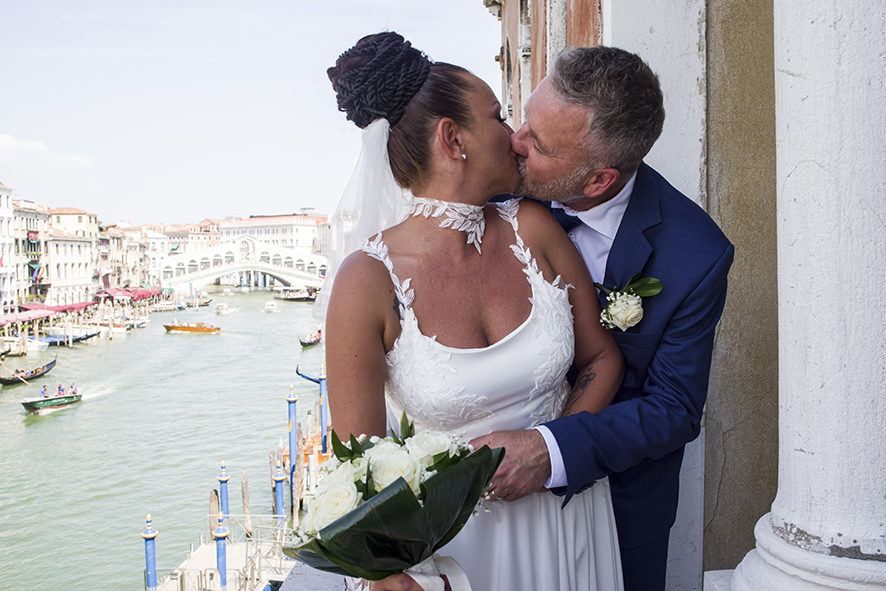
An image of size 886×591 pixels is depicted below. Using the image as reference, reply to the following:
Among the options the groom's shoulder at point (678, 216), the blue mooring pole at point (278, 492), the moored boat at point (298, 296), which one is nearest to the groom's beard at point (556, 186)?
the groom's shoulder at point (678, 216)

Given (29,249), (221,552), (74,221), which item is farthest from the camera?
(74,221)

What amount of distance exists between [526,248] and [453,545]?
1.46 feet

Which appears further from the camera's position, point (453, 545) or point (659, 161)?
point (659, 161)

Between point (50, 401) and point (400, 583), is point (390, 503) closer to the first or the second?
point (400, 583)

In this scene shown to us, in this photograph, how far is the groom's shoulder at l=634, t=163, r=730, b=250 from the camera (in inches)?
42.3

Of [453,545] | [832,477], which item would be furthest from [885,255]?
[453,545]

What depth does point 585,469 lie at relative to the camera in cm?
94

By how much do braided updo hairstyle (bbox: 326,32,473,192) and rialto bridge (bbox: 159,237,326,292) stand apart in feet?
111

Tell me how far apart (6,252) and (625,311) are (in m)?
28.0

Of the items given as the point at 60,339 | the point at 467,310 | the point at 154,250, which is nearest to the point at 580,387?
the point at 467,310

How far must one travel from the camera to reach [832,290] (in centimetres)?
94

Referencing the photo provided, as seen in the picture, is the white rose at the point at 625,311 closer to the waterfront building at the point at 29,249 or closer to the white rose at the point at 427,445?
the white rose at the point at 427,445

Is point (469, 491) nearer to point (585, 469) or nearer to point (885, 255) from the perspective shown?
point (585, 469)

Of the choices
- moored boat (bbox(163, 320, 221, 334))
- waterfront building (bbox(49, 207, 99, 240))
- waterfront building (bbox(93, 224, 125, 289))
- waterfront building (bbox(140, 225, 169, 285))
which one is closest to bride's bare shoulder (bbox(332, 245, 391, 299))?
moored boat (bbox(163, 320, 221, 334))
